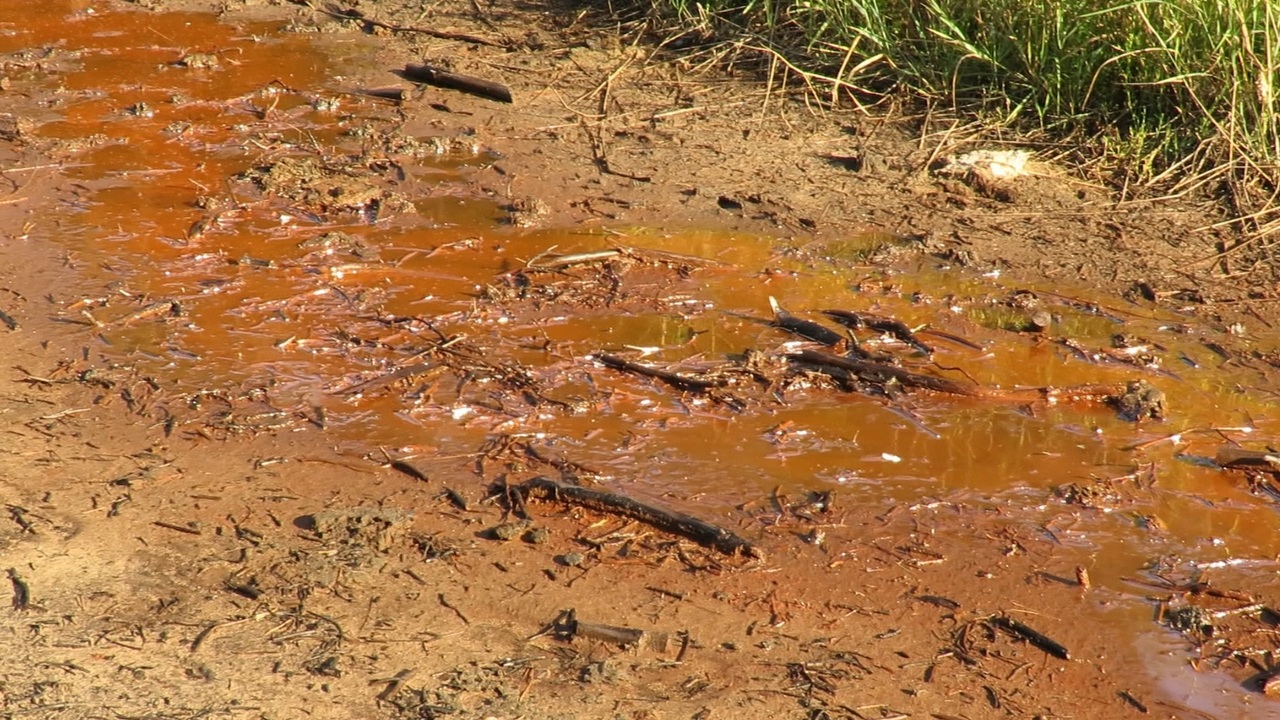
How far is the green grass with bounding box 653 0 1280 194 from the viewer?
5875mm

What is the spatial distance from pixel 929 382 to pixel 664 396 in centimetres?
95

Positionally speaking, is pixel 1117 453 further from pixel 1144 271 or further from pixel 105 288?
pixel 105 288

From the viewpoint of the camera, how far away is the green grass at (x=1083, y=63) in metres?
5.88

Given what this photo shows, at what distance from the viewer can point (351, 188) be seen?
5.94 metres

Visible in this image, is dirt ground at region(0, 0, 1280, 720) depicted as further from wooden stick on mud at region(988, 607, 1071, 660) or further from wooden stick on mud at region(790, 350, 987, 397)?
wooden stick on mud at region(790, 350, 987, 397)

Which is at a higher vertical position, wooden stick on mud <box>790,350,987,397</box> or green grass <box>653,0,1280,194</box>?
green grass <box>653,0,1280,194</box>

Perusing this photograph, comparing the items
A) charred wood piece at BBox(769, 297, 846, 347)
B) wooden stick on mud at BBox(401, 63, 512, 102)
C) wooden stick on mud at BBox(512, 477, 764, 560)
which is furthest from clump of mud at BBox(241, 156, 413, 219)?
wooden stick on mud at BBox(512, 477, 764, 560)

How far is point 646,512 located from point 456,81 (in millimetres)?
4263

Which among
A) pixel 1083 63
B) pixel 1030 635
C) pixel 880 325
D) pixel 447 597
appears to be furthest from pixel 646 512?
pixel 1083 63

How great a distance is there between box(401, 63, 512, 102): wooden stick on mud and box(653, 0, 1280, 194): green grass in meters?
1.48

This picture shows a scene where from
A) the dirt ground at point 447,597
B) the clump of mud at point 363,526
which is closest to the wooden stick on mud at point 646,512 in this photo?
the dirt ground at point 447,597

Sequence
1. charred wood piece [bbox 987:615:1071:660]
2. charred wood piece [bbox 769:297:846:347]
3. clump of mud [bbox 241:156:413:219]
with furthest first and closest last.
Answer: clump of mud [bbox 241:156:413:219], charred wood piece [bbox 769:297:846:347], charred wood piece [bbox 987:615:1071:660]

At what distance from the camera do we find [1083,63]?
632 centimetres

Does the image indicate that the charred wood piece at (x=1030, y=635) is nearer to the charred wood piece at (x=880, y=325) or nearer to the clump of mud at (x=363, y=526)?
the charred wood piece at (x=880, y=325)
